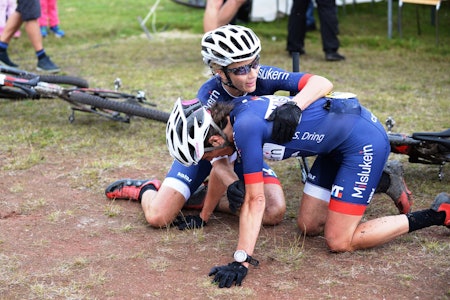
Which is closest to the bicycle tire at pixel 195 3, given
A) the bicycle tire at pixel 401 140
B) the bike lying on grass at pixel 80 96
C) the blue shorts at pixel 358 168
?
the bike lying on grass at pixel 80 96

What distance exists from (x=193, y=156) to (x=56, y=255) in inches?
47.0

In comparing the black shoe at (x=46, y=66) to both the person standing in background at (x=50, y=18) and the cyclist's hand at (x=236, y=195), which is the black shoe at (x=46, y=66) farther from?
the cyclist's hand at (x=236, y=195)

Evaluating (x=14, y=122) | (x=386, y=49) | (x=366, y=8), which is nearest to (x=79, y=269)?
(x=14, y=122)

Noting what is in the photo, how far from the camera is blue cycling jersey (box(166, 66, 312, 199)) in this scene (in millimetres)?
4988

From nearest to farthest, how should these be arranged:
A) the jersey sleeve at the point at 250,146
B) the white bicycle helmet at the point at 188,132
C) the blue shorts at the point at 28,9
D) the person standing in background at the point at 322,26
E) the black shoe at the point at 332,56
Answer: the jersey sleeve at the point at 250,146, the white bicycle helmet at the point at 188,132, the blue shorts at the point at 28,9, the person standing in background at the point at 322,26, the black shoe at the point at 332,56

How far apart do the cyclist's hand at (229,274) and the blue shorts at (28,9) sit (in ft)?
20.9

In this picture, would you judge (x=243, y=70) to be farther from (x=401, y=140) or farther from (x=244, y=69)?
(x=401, y=140)

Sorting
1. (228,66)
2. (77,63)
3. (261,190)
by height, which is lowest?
(77,63)

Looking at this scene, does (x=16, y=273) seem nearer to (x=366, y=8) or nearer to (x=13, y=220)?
(x=13, y=220)

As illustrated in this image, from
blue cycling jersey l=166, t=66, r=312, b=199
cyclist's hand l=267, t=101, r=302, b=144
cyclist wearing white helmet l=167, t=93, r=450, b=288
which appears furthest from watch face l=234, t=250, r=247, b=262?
blue cycling jersey l=166, t=66, r=312, b=199

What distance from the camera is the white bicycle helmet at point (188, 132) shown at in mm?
4438

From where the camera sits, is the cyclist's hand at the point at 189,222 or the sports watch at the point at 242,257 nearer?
the sports watch at the point at 242,257

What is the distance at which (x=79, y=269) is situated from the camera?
177 inches

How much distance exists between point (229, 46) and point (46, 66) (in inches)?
233
